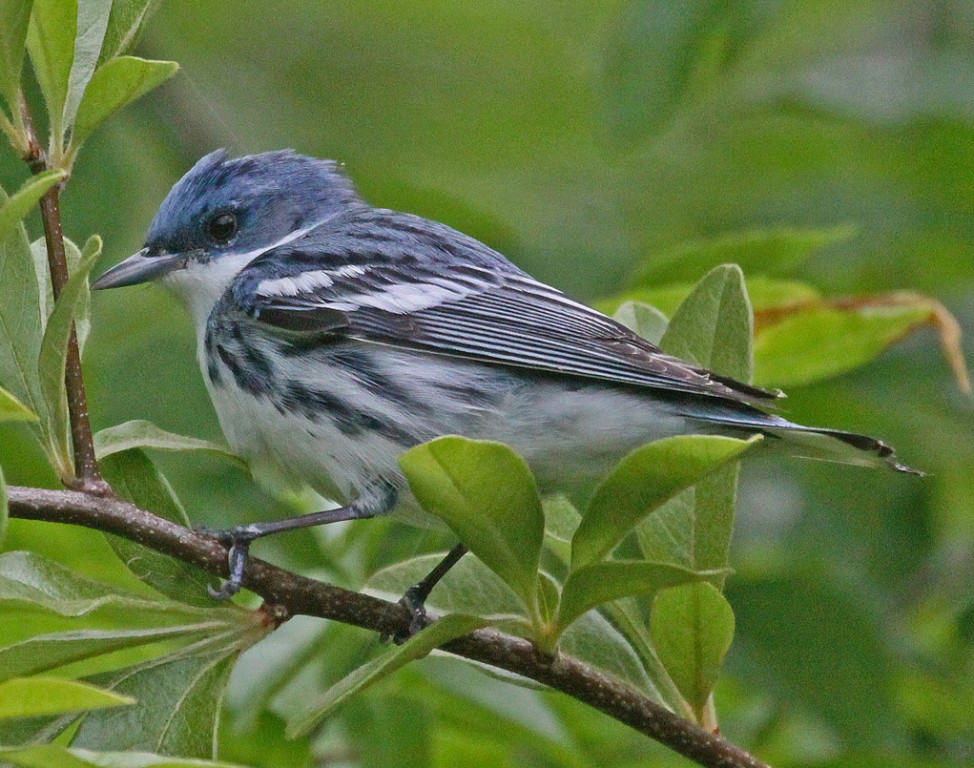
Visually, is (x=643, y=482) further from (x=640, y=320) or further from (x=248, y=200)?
(x=248, y=200)

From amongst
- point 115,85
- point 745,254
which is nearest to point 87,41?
point 115,85

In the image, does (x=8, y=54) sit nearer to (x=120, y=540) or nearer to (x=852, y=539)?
(x=120, y=540)

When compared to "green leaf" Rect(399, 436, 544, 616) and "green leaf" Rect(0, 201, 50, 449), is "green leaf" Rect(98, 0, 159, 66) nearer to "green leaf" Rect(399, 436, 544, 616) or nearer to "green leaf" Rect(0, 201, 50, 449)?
"green leaf" Rect(0, 201, 50, 449)

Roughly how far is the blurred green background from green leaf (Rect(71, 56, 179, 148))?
136 centimetres

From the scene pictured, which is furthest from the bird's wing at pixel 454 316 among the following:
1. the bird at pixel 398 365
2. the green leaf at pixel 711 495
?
the green leaf at pixel 711 495

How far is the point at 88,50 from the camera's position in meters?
2.33

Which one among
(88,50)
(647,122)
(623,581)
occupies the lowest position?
(623,581)

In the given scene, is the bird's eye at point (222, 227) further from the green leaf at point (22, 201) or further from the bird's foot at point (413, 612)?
the green leaf at point (22, 201)

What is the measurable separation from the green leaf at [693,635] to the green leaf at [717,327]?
0.46 m

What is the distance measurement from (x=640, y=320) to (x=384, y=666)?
1.25m

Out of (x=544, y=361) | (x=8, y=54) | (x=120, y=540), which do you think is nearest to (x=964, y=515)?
(x=544, y=361)

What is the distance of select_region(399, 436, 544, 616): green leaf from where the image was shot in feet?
6.15

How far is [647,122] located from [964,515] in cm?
199

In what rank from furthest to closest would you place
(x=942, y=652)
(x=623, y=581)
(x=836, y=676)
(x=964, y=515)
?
(x=964, y=515) → (x=942, y=652) → (x=836, y=676) → (x=623, y=581)
